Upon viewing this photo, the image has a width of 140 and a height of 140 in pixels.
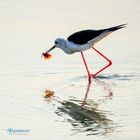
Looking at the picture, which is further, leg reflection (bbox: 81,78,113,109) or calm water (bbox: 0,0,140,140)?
leg reflection (bbox: 81,78,113,109)

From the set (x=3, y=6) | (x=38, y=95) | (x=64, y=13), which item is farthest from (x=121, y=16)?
(x=38, y=95)

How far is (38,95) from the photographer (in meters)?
9.66

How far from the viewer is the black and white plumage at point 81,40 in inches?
440

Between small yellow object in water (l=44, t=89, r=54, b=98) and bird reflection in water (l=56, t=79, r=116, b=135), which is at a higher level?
small yellow object in water (l=44, t=89, r=54, b=98)

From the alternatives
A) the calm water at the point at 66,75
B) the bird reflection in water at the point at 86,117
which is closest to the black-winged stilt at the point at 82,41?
the calm water at the point at 66,75

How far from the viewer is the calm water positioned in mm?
8148

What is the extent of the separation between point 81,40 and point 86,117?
3.00 metres

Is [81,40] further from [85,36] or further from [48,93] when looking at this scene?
[48,93]

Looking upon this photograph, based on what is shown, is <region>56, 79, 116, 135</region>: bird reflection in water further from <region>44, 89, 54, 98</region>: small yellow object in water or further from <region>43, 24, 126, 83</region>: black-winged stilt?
<region>43, 24, 126, 83</region>: black-winged stilt

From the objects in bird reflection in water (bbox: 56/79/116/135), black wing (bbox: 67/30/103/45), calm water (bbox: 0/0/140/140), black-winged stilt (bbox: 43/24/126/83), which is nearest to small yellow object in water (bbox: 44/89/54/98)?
calm water (bbox: 0/0/140/140)

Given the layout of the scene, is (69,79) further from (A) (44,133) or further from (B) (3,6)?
(B) (3,6)

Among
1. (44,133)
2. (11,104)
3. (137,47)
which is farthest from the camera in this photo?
(137,47)

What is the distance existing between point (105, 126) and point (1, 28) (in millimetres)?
5543

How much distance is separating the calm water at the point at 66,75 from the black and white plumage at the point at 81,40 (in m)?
0.26
